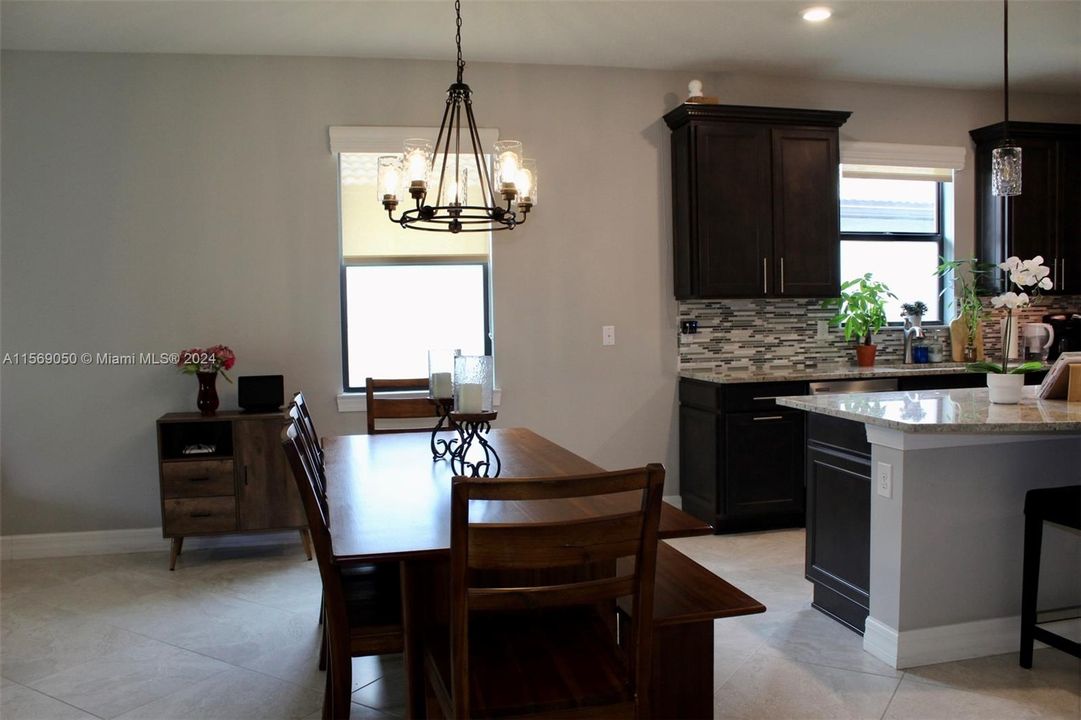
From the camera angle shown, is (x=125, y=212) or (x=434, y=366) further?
(x=125, y=212)

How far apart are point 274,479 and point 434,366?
171cm

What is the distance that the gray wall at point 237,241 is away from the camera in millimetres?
4215

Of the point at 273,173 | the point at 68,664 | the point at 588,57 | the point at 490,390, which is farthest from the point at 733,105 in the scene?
the point at 68,664

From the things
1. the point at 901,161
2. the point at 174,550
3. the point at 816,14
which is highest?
the point at 816,14

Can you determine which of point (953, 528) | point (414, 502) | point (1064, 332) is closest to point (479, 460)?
point (414, 502)

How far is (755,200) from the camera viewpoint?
15.1 ft

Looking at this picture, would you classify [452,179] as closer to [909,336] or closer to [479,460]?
[479,460]

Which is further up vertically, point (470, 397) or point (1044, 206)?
point (1044, 206)

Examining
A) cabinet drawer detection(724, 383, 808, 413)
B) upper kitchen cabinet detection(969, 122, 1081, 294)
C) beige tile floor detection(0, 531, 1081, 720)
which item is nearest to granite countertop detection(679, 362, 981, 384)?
cabinet drawer detection(724, 383, 808, 413)

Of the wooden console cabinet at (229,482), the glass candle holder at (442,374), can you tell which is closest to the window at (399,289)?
the wooden console cabinet at (229,482)

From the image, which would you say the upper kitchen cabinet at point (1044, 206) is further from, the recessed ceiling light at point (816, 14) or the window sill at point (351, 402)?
the window sill at point (351, 402)

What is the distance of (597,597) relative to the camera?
1.65 meters

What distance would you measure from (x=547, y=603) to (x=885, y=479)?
1699 millimetres

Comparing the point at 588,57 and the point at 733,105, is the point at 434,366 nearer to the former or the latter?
the point at 588,57
